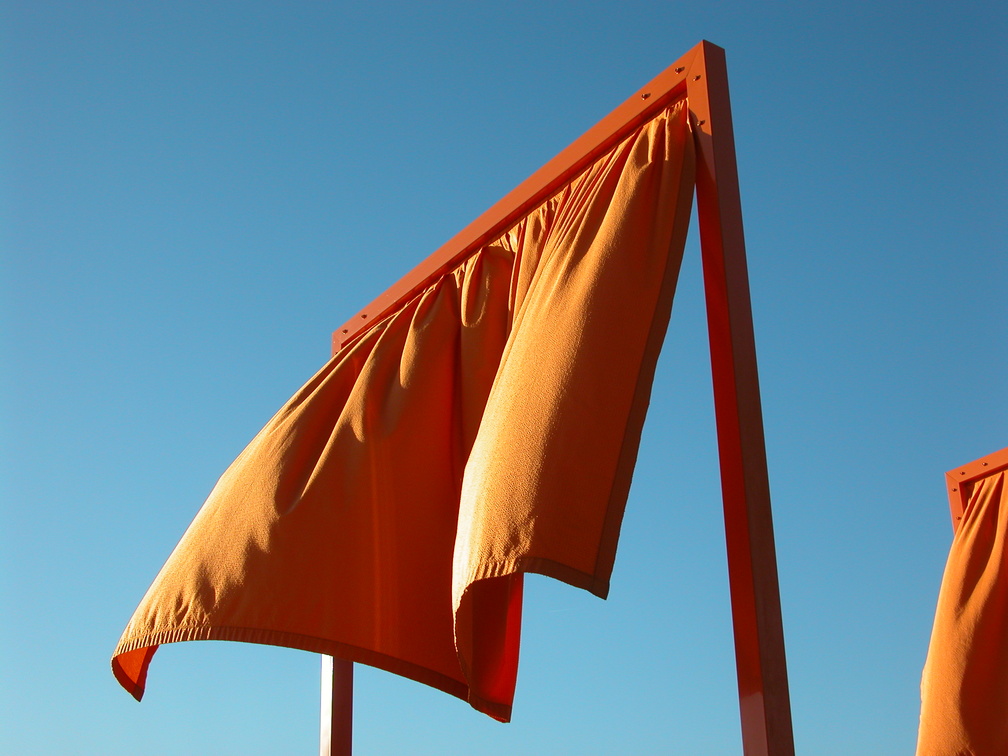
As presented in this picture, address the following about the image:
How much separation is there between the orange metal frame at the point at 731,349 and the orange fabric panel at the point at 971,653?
1178 millimetres

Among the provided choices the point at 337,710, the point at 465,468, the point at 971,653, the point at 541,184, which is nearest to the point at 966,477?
the point at 971,653

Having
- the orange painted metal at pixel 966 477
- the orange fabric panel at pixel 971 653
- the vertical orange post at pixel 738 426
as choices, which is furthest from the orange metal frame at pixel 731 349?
the orange painted metal at pixel 966 477

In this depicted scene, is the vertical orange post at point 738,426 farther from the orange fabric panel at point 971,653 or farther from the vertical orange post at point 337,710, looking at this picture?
the orange fabric panel at point 971,653

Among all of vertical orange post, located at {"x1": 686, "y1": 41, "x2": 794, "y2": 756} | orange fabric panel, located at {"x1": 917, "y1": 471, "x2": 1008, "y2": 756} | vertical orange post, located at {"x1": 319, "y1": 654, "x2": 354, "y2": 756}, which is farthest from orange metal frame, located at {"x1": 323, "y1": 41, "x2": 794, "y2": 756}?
orange fabric panel, located at {"x1": 917, "y1": 471, "x2": 1008, "y2": 756}

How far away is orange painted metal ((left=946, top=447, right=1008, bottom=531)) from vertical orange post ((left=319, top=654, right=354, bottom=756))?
1.51 metres

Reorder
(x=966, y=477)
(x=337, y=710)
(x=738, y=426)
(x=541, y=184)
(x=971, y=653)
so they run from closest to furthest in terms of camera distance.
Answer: (x=738, y=426), (x=541, y=184), (x=337, y=710), (x=971, y=653), (x=966, y=477)

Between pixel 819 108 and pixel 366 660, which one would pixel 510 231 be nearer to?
pixel 366 660

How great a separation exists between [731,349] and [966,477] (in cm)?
162

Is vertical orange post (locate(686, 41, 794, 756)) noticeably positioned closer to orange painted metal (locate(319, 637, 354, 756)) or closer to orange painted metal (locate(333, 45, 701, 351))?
orange painted metal (locate(333, 45, 701, 351))

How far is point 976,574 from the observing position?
7.10 feet

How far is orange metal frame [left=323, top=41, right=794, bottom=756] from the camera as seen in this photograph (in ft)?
3.16

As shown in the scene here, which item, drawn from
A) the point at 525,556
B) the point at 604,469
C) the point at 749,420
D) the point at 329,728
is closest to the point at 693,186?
the point at 749,420

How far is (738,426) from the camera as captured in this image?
1062 mm

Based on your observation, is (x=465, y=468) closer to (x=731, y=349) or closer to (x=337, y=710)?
(x=731, y=349)
